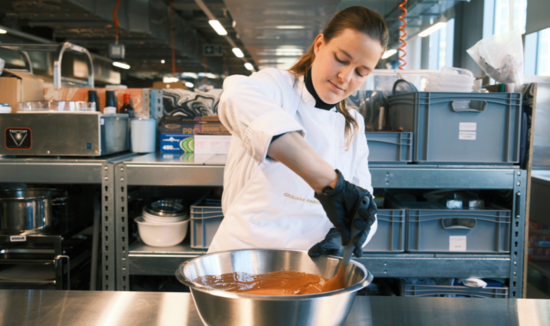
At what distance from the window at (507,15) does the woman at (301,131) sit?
12.7 feet

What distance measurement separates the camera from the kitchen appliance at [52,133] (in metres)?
1.84

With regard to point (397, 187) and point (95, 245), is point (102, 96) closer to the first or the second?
point (95, 245)

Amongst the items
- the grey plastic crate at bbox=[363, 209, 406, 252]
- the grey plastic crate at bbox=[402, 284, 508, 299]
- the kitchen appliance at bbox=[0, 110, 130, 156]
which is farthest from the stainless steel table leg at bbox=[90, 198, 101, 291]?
the grey plastic crate at bbox=[402, 284, 508, 299]

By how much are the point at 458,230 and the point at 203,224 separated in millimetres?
1247

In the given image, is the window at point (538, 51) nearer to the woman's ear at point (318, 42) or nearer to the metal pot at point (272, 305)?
the woman's ear at point (318, 42)

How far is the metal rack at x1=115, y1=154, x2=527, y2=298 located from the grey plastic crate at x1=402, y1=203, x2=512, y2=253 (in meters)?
0.04

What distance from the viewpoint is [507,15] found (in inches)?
181

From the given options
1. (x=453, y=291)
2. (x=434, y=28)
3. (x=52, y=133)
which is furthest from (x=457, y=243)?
(x=434, y=28)

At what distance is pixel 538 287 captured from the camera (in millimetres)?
2480

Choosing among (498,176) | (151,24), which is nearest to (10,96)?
(498,176)

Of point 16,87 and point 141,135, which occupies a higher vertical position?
point 16,87

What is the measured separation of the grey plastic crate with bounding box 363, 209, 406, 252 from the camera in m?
1.88

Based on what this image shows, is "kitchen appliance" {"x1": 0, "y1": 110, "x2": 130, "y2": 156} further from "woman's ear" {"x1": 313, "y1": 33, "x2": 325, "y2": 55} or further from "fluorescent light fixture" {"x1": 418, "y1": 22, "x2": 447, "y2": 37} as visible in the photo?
"fluorescent light fixture" {"x1": 418, "y1": 22, "x2": 447, "y2": 37}

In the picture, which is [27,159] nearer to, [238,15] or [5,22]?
[238,15]
